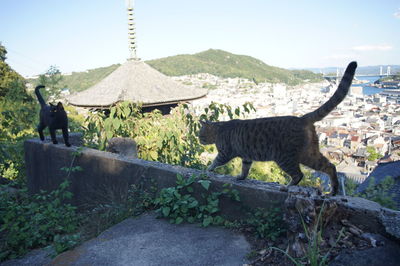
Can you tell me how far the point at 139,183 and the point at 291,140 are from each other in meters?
1.98

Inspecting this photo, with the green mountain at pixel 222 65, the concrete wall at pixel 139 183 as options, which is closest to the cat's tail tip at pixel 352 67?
the concrete wall at pixel 139 183

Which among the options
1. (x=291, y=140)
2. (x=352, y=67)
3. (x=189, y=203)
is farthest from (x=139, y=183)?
(x=352, y=67)

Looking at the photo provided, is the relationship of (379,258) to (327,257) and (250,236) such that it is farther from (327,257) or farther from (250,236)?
(250,236)

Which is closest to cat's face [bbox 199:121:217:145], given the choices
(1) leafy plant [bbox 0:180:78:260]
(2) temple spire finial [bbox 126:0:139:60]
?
(1) leafy plant [bbox 0:180:78:260]

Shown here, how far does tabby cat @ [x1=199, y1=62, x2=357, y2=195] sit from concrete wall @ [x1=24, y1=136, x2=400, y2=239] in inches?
10.1

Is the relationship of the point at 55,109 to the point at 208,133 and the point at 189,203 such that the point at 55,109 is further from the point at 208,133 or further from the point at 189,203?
the point at 189,203

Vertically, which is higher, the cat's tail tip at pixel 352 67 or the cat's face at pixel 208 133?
the cat's tail tip at pixel 352 67

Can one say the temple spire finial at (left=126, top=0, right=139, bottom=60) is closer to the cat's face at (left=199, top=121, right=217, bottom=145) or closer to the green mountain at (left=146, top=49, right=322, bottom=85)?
the cat's face at (left=199, top=121, right=217, bottom=145)

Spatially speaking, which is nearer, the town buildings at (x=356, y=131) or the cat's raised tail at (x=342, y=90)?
the cat's raised tail at (x=342, y=90)

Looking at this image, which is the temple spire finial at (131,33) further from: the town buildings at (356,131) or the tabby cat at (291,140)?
the tabby cat at (291,140)

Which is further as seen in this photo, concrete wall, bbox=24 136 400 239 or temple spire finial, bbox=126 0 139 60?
temple spire finial, bbox=126 0 139 60

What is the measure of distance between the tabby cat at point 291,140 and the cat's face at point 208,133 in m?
0.45

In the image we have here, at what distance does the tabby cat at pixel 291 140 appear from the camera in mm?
2541

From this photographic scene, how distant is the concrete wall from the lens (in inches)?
93.7
